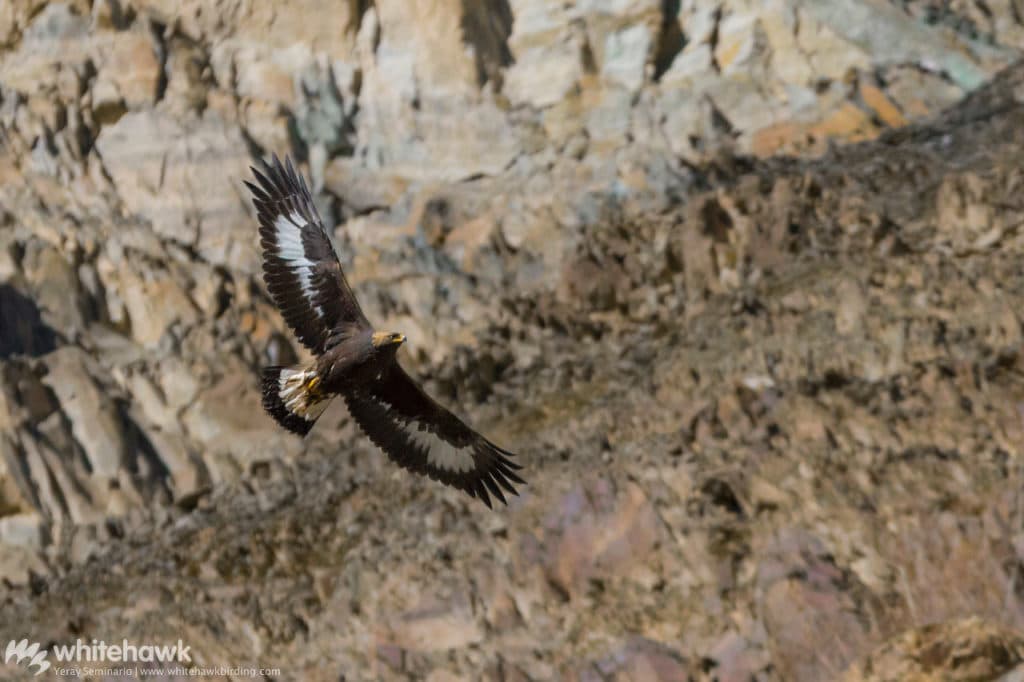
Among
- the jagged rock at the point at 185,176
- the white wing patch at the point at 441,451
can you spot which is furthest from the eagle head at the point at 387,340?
the jagged rock at the point at 185,176

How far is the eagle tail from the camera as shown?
7855 millimetres

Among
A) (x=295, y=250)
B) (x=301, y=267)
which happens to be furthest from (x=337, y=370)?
(x=295, y=250)

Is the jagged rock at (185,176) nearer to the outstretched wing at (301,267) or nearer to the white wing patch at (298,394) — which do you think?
the outstretched wing at (301,267)

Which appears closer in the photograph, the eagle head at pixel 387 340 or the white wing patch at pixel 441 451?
the eagle head at pixel 387 340

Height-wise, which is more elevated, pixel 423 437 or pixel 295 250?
pixel 295 250

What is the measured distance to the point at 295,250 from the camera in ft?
27.3

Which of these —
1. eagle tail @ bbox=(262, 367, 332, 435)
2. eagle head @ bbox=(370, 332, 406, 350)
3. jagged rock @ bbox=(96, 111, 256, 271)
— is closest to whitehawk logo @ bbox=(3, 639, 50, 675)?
eagle tail @ bbox=(262, 367, 332, 435)

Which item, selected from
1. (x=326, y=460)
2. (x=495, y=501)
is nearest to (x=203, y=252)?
(x=326, y=460)

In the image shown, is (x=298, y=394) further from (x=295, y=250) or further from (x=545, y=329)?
(x=545, y=329)

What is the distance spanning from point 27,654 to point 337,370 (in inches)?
236

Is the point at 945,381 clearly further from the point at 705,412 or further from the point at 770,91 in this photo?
the point at 770,91

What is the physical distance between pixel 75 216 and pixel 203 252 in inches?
74.2

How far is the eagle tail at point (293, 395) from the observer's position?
7855 millimetres

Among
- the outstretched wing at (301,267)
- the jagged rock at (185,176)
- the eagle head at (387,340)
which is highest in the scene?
the outstretched wing at (301,267)
